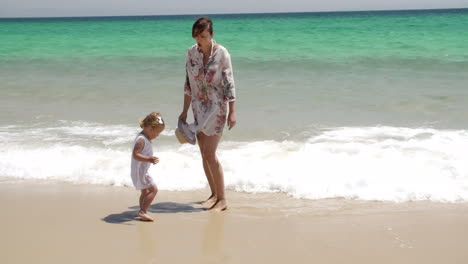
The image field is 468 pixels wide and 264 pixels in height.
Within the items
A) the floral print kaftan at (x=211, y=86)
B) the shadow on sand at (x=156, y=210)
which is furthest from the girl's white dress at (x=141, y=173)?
the floral print kaftan at (x=211, y=86)

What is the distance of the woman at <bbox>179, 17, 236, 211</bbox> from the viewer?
13.1 feet

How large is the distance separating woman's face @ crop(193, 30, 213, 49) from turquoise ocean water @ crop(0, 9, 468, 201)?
1.57 m

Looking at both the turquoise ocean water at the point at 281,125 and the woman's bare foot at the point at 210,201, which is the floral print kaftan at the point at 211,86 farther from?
the turquoise ocean water at the point at 281,125

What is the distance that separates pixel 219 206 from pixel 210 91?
0.97m

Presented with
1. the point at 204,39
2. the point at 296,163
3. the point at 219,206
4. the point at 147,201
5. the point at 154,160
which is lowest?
the point at 296,163

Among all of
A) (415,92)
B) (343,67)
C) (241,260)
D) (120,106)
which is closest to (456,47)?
(343,67)

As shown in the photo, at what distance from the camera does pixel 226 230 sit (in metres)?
3.82

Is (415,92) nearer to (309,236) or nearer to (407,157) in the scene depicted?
(407,157)

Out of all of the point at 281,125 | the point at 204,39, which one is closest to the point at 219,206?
the point at 204,39

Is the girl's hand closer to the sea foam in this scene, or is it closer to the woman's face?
the woman's face

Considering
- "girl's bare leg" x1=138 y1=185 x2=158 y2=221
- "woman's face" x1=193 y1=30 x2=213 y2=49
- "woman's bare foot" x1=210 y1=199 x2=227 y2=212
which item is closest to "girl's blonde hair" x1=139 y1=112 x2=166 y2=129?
"girl's bare leg" x1=138 y1=185 x2=158 y2=221

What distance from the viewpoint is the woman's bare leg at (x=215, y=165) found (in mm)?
4234

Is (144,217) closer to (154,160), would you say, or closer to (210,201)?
(154,160)

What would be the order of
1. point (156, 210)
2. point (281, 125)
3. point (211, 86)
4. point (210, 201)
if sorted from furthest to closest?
point (281, 125)
point (210, 201)
point (156, 210)
point (211, 86)
